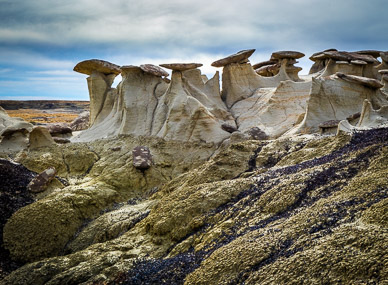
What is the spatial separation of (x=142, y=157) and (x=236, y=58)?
884cm

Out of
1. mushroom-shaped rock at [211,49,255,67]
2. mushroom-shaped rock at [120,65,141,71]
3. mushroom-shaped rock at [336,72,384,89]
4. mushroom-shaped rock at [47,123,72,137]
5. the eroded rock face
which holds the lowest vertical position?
mushroom-shaped rock at [47,123,72,137]

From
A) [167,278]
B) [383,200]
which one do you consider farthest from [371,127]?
[167,278]

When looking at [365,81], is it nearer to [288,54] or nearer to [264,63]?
[288,54]

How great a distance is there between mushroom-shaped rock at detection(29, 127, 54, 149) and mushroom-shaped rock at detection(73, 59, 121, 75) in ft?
16.9

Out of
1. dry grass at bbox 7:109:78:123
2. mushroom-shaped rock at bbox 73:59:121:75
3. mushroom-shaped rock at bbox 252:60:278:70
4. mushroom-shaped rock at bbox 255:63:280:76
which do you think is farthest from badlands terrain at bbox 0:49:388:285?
dry grass at bbox 7:109:78:123

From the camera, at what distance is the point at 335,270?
17.8ft

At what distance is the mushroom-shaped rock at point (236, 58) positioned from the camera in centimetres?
2112

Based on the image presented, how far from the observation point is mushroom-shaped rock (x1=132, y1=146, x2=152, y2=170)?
1546cm

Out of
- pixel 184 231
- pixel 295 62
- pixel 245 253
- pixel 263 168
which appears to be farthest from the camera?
pixel 295 62

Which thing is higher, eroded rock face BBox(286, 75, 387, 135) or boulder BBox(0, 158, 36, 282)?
eroded rock face BBox(286, 75, 387, 135)

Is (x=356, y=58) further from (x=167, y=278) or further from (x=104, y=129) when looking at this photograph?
(x=167, y=278)

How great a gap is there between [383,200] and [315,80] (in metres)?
10.2

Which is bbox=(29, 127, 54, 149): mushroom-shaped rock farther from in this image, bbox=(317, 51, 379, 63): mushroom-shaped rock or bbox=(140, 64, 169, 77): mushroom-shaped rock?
bbox=(317, 51, 379, 63): mushroom-shaped rock

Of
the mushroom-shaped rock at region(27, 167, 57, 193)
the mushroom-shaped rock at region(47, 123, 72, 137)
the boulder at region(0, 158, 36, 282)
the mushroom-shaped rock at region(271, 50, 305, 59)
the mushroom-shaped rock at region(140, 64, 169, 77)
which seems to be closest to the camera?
the boulder at region(0, 158, 36, 282)
